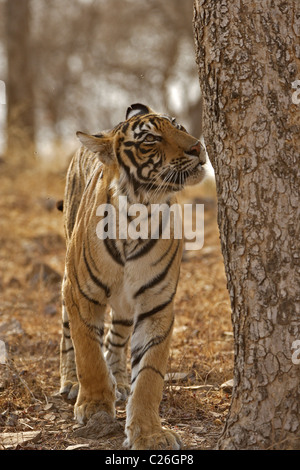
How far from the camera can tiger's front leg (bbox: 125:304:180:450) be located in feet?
11.2

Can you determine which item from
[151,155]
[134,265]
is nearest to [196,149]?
[151,155]

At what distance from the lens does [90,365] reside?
3809 millimetres

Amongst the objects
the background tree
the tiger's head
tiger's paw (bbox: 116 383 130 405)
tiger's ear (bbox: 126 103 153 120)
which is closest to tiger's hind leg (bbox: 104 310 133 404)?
tiger's paw (bbox: 116 383 130 405)

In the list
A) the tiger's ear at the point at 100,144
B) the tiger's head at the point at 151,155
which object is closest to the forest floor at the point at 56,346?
the tiger's head at the point at 151,155

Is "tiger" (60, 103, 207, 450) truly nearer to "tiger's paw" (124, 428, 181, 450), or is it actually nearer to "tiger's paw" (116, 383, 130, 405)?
"tiger's paw" (124, 428, 181, 450)

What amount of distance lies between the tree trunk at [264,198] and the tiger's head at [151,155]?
532mm

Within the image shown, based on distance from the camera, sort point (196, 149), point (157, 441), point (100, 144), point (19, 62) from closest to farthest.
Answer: point (157, 441)
point (196, 149)
point (100, 144)
point (19, 62)

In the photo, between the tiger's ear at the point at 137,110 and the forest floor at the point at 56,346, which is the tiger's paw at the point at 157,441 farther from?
the tiger's ear at the point at 137,110

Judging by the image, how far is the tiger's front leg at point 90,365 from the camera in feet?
12.5

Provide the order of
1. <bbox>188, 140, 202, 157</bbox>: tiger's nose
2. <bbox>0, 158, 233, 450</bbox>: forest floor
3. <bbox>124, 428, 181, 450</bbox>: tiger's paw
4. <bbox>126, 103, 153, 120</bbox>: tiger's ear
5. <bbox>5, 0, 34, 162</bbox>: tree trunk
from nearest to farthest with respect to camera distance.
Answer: <bbox>124, 428, 181, 450</bbox>: tiger's paw
<bbox>188, 140, 202, 157</bbox>: tiger's nose
<bbox>0, 158, 233, 450</bbox>: forest floor
<bbox>126, 103, 153, 120</bbox>: tiger's ear
<bbox>5, 0, 34, 162</bbox>: tree trunk

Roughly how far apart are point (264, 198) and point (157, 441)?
4.06 feet

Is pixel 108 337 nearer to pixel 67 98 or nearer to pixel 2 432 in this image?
pixel 2 432

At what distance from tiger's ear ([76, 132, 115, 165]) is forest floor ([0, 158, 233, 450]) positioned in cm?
135

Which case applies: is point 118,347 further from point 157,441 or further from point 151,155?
point 151,155
